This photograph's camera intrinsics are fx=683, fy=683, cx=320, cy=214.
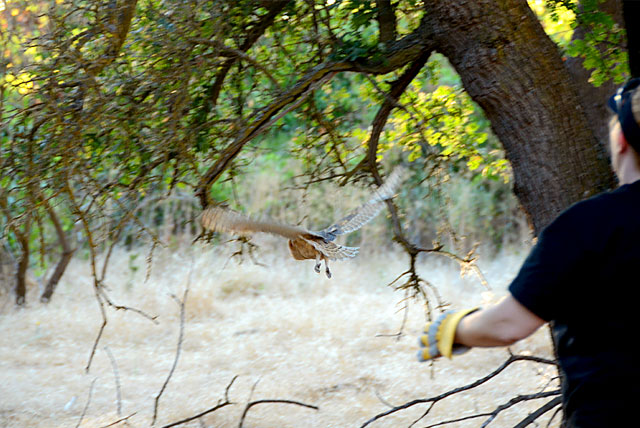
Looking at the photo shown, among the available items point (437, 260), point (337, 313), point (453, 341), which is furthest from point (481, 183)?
point (453, 341)

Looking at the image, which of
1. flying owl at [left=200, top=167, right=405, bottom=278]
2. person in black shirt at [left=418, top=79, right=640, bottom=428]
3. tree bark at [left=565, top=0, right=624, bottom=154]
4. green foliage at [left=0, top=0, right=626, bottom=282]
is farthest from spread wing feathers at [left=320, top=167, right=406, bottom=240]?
person in black shirt at [left=418, top=79, right=640, bottom=428]

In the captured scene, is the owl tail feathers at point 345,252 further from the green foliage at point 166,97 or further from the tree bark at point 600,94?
the tree bark at point 600,94

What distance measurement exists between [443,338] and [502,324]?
0.16m

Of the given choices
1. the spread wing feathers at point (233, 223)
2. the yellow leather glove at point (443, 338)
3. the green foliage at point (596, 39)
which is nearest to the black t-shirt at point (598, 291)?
the yellow leather glove at point (443, 338)

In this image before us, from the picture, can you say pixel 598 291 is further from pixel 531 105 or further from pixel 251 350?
pixel 251 350

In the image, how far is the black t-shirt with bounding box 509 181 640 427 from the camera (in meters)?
1.37

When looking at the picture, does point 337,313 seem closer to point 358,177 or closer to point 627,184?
point 358,177

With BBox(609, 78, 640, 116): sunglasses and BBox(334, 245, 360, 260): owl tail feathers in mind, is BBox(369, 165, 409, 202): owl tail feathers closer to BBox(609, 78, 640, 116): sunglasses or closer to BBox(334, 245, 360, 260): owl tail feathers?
BBox(334, 245, 360, 260): owl tail feathers

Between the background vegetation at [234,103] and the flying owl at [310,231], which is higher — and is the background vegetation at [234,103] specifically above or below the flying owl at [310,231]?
above

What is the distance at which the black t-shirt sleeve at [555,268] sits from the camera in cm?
138

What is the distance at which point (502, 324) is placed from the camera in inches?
56.9

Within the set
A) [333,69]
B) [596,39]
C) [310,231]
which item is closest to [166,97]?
[333,69]

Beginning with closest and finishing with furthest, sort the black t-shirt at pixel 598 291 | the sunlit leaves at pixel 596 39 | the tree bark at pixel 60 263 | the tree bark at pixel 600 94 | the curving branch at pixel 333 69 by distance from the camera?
the black t-shirt at pixel 598 291
the curving branch at pixel 333 69
the sunlit leaves at pixel 596 39
the tree bark at pixel 600 94
the tree bark at pixel 60 263

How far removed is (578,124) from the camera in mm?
2844
